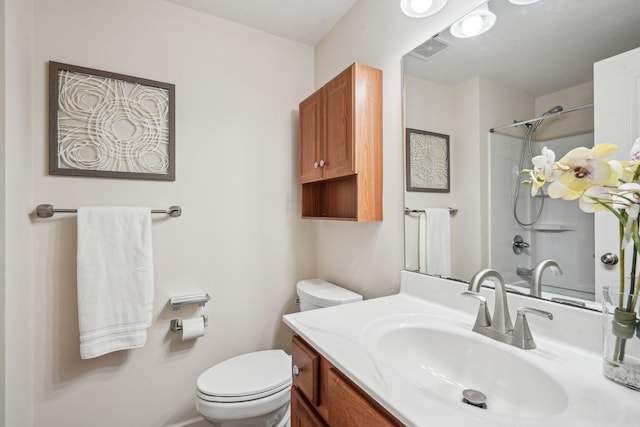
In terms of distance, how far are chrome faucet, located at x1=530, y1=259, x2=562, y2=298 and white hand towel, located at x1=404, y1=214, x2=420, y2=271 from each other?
464mm

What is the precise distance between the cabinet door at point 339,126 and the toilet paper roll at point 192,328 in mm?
1058

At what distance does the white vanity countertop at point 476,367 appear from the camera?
0.55m

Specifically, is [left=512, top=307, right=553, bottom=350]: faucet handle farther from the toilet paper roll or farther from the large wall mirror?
the toilet paper roll

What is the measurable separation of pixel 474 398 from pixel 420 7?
1.38 meters

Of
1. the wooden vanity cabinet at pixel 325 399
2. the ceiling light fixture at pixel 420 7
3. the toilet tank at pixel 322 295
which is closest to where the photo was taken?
the wooden vanity cabinet at pixel 325 399

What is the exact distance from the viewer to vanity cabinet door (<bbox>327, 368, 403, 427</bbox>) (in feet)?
2.11

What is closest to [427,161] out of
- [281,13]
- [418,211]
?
[418,211]

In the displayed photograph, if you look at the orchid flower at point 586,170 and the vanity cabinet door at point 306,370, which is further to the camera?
the vanity cabinet door at point 306,370

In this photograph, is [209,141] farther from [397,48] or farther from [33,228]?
[397,48]

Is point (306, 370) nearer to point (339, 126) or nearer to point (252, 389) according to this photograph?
point (252, 389)

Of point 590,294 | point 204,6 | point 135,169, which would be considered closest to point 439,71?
point 590,294

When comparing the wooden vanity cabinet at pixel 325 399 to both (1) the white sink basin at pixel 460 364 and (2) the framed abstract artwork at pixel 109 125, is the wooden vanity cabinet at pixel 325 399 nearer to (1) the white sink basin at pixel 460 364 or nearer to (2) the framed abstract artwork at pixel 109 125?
(1) the white sink basin at pixel 460 364

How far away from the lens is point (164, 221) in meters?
1.63

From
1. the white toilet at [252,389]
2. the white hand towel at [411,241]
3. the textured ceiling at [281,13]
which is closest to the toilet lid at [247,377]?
the white toilet at [252,389]
